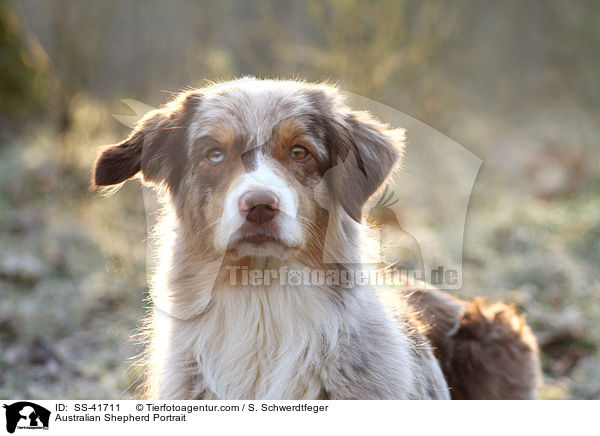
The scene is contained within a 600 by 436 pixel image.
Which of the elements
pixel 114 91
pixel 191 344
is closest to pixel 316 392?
pixel 191 344

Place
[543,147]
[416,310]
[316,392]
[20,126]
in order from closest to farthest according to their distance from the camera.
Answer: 1. [316,392]
2. [416,310]
3. [20,126]
4. [543,147]

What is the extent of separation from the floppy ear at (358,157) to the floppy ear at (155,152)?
0.79m

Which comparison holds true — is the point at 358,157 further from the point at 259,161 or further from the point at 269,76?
the point at 269,76

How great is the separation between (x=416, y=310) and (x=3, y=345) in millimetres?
3520

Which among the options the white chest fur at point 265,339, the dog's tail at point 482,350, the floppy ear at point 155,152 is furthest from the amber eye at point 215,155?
the dog's tail at point 482,350

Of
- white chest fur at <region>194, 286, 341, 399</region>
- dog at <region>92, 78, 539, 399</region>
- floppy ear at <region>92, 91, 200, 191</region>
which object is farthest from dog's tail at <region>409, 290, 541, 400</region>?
floppy ear at <region>92, 91, 200, 191</region>

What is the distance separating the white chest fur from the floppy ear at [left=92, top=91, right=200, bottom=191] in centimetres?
72

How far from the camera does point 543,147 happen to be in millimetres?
12648

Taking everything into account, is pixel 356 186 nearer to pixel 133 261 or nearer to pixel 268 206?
pixel 268 206

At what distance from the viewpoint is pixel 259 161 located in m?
2.96

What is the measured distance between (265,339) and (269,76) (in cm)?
235

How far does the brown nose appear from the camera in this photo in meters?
2.70

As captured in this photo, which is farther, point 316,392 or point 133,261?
point 133,261
